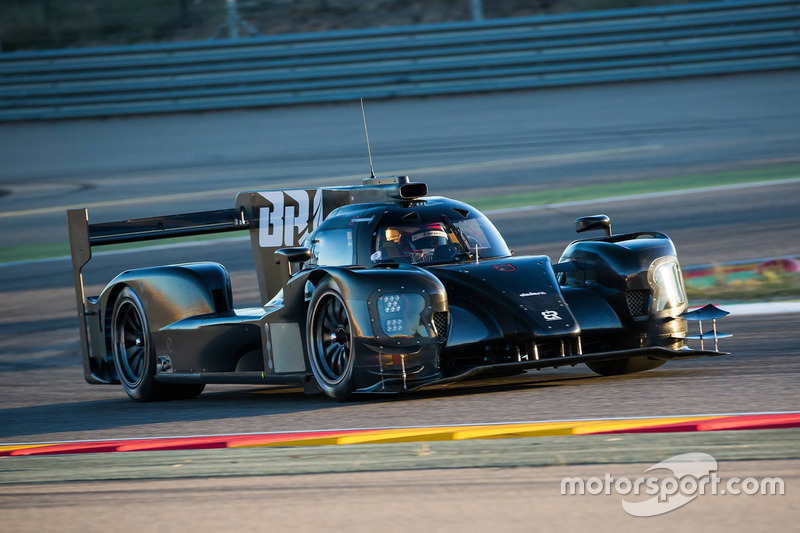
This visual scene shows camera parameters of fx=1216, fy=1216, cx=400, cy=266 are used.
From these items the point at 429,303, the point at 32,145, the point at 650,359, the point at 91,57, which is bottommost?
the point at 650,359

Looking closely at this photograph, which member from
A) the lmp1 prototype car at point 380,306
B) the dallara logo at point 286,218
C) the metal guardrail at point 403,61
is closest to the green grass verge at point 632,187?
the metal guardrail at point 403,61

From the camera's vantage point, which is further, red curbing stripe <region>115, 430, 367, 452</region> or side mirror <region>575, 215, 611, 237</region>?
side mirror <region>575, 215, 611, 237</region>

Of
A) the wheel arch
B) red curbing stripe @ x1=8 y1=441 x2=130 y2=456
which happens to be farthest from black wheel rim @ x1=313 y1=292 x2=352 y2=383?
the wheel arch

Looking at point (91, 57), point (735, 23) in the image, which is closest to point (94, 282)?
point (91, 57)

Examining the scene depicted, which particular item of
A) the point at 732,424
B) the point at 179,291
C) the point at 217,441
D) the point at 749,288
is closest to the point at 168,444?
the point at 217,441

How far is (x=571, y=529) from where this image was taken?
4262mm

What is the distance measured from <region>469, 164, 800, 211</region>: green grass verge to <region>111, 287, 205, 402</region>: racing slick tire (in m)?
9.26

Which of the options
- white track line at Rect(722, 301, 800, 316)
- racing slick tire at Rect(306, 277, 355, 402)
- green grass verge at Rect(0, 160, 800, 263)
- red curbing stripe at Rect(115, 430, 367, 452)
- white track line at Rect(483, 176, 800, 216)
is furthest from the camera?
green grass verge at Rect(0, 160, 800, 263)

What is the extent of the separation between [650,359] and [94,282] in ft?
30.2

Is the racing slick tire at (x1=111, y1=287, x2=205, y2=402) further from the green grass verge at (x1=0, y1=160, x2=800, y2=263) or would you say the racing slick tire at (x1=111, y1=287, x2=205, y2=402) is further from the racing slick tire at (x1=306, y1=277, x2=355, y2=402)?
the green grass verge at (x1=0, y1=160, x2=800, y2=263)

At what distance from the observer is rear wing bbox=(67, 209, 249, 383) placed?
→ 10008mm

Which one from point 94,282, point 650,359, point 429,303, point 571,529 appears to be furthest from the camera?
point 94,282

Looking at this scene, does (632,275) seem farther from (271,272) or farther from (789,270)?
(789,270)

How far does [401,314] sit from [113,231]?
3644 mm
